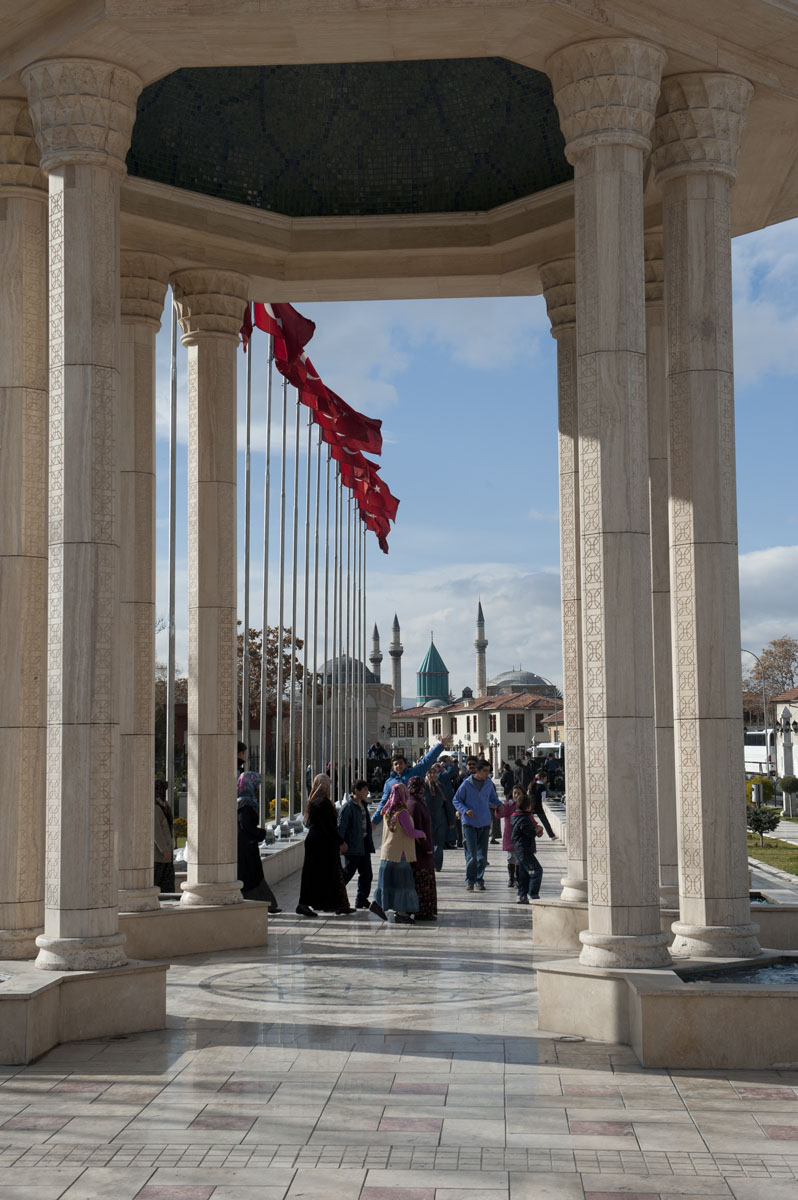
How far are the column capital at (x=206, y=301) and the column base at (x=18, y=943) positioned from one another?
6880mm

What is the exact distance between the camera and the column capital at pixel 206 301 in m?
14.4

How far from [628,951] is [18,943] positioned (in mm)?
4587

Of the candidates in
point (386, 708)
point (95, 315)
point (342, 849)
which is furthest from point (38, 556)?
point (386, 708)

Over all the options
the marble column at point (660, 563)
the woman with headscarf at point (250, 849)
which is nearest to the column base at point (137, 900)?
the woman with headscarf at point (250, 849)

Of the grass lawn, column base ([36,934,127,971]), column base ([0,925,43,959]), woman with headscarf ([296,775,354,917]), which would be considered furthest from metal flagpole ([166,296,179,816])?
the grass lawn

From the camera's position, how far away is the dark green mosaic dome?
45.7 feet

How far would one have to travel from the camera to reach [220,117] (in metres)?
14.2

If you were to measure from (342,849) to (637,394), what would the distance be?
8620mm

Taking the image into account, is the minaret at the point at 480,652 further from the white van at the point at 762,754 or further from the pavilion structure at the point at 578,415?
the pavilion structure at the point at 578,415

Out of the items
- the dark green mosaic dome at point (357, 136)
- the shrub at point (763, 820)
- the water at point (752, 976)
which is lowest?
the shrub at point (763, 820)

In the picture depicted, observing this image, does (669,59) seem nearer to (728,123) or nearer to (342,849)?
(728,123)

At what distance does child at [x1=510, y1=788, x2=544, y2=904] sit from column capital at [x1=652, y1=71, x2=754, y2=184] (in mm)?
8586

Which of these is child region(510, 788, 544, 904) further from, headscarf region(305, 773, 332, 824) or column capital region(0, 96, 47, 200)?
column capital region(0, 96, 47, 200)

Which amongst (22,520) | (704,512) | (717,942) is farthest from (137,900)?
(704,512)
